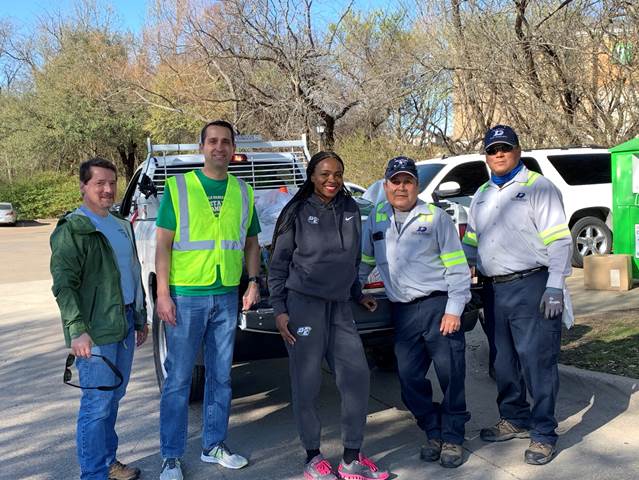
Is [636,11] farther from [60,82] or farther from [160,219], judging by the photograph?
[60,82]

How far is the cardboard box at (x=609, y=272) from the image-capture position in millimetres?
8773

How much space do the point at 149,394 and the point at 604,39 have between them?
9933mm

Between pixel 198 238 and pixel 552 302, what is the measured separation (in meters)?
1.96

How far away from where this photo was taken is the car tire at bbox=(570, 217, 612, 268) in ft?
36.3

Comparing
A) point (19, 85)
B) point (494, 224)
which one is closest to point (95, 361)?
point (494, 224)

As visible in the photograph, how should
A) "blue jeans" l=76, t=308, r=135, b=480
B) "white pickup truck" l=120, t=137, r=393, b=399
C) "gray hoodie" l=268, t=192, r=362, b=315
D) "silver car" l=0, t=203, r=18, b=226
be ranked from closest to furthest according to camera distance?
"blue jeans" l=76, t=308, r=135, b=480
"gray hoodie" l=268, t=192, r=362, b=315
"white pickup truck" l=120, t=137, r=393, b=399
"silver car" l=0, t=203, r=18, b=226

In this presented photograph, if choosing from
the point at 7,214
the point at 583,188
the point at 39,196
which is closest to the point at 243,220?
the point at 583,188

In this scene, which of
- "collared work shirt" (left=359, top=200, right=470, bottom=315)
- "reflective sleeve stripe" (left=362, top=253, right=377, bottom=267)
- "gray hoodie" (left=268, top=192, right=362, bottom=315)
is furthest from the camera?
"reflective sleeve stripe" (left=362, top=253, right=377, bottom=267)

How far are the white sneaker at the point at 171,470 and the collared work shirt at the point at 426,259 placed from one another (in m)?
1.54

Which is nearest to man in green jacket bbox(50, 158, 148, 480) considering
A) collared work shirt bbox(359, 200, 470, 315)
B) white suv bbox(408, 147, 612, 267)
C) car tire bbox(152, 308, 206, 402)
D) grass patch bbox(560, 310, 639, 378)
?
car tire bbox(152, 308, 206, 402)

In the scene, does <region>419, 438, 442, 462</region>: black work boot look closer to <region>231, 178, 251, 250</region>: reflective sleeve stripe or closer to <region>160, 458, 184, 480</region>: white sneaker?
<region>160, 458, 184, 480</region>: white sneaker

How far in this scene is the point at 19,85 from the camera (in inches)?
1646

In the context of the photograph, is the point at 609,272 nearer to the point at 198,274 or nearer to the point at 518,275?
the point at 518,275

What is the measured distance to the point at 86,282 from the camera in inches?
140
